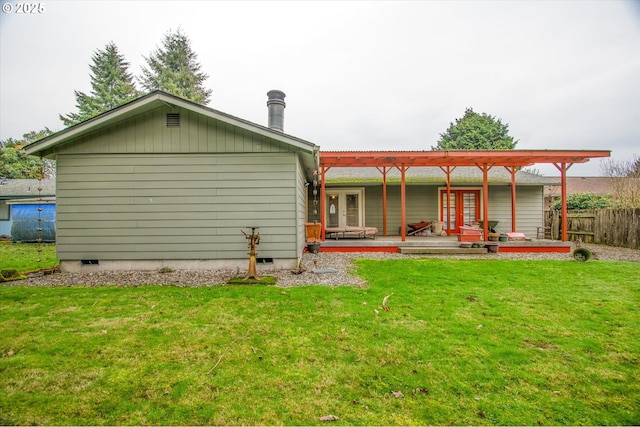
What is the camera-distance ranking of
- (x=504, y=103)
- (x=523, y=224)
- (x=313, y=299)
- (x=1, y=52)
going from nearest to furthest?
(x=313, y=299)
(x=1, y=52)
(x=523, y=224)
(x=504, y=103)

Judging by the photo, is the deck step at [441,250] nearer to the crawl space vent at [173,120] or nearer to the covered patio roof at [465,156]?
the covered patio roof at [465,156]

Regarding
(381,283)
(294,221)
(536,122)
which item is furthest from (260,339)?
(536,122)

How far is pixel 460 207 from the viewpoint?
1244 centimetres

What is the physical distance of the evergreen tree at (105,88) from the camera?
2777 centimetres

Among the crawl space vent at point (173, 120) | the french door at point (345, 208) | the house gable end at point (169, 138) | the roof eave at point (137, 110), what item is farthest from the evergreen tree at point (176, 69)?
the crawl space vent at point (173, 120)

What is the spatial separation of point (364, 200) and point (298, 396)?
1055cm

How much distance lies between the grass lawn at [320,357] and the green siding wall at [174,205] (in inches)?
62.9

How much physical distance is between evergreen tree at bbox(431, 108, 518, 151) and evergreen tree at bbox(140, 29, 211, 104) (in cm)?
2714

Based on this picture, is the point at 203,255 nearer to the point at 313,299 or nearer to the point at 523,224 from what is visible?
the point at 313,299

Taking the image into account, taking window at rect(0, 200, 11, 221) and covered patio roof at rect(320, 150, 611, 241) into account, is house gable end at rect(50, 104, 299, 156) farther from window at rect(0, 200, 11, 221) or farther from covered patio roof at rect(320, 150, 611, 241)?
window at rect(0, 200, 11, 221)

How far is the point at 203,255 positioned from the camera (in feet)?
21.0

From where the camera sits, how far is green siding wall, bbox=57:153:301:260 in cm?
634

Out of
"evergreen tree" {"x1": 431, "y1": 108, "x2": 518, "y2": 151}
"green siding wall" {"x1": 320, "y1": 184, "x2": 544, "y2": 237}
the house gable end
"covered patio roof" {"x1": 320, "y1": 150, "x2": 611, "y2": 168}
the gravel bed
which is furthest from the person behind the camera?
"evergreen tree" {"x1": 431, "y1": 108, "x2": 518, "y2": 151}

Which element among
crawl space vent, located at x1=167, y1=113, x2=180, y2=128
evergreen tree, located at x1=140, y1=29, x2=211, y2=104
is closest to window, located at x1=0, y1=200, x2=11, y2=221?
crawl space vent, located at x1=167, y1=113, x2=180, y2=128
